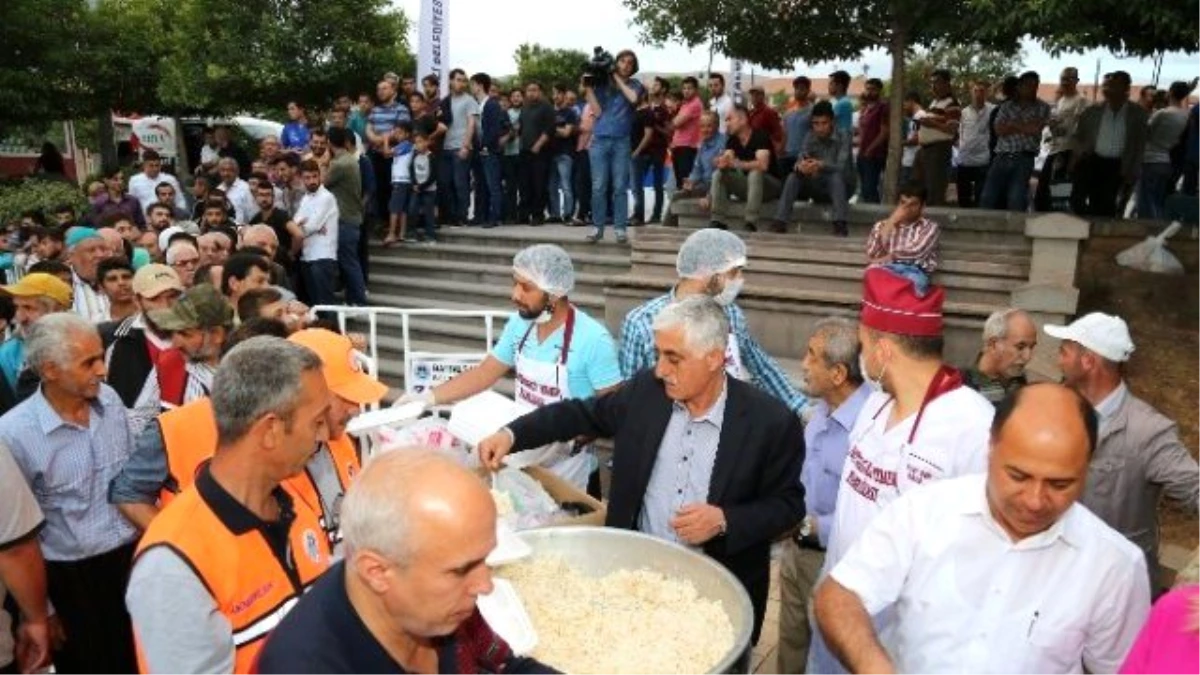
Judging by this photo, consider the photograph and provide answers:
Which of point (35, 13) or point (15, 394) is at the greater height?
point (35, 13)

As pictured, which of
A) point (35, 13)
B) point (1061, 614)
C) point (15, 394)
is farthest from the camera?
point (35, 13)

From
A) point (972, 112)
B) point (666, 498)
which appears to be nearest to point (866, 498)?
point (666, 498)

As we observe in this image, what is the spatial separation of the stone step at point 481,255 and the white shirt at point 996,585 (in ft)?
27.2

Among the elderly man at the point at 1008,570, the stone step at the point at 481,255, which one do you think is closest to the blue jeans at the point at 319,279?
the stone step at the point at 481,255

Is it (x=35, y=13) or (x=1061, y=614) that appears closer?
(x=1061, y=614)

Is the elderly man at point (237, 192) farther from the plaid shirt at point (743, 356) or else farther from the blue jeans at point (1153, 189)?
the blue jeans at point (1153, 189)

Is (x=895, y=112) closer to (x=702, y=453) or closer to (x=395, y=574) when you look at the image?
(x=702, y=453)

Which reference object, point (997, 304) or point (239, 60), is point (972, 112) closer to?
point (997, 304)

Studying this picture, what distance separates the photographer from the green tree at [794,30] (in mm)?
10008

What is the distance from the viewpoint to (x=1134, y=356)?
7.73 m

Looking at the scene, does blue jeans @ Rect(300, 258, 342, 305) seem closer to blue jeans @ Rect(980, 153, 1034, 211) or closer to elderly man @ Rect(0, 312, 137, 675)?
elderly man @ Rect(0, 312, 137, 675)

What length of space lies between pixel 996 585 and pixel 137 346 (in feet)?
12.7

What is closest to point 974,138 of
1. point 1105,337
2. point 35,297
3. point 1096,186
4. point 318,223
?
point 1096,186

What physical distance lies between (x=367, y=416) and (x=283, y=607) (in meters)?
1.29
